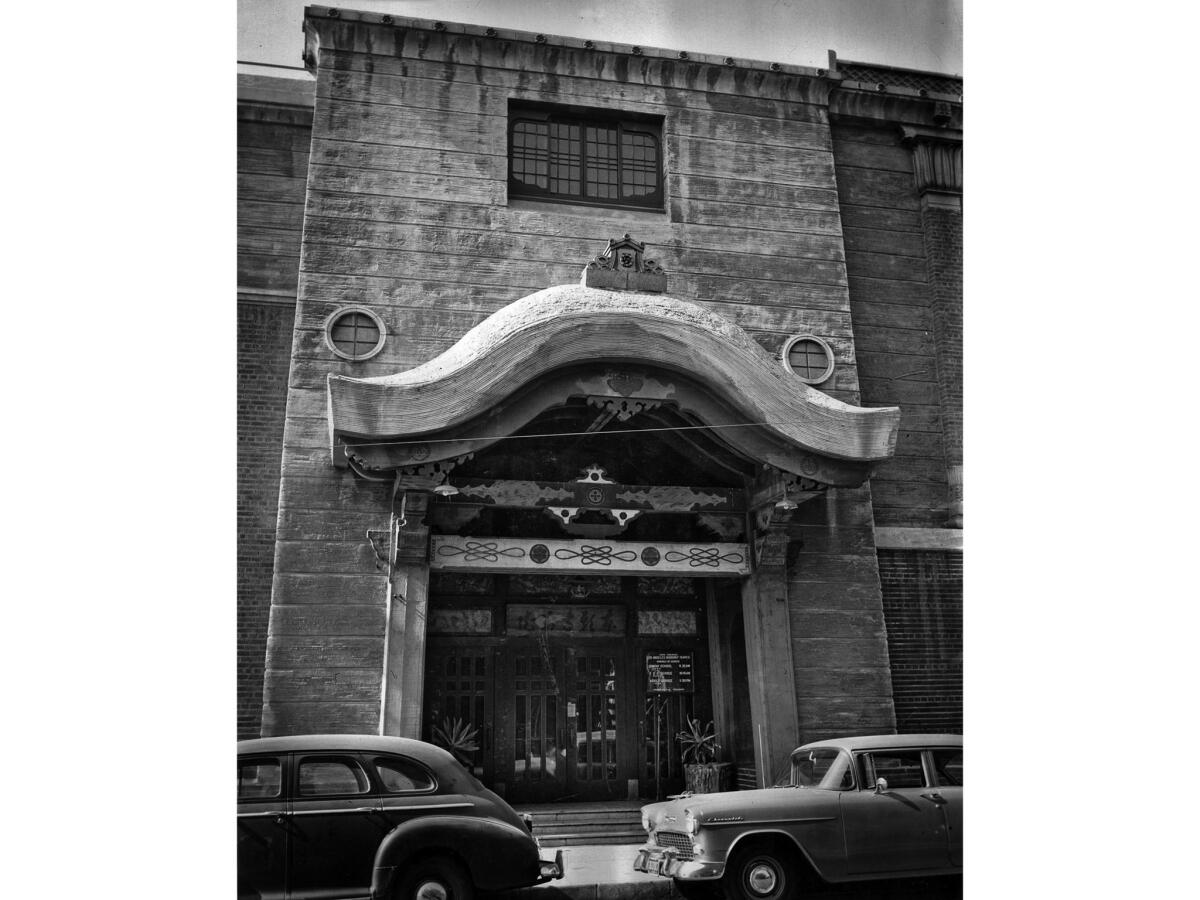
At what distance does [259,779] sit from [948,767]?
→ 3.80m

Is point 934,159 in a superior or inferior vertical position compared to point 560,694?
superior

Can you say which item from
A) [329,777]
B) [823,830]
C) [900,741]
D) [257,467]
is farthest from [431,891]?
[257,467]

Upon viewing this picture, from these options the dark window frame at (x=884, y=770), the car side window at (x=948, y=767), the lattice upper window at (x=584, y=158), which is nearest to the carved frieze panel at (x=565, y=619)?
the dark window frame at (x=884, y=770)

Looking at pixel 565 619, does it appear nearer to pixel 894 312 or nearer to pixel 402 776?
pixel 402 776

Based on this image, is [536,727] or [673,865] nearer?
[673,865]

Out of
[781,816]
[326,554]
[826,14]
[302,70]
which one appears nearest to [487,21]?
[302,70]

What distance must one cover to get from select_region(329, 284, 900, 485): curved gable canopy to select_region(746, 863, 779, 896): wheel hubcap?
2.47m

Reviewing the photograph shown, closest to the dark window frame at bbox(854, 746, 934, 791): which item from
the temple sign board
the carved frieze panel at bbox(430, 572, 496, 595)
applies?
the temple sign board

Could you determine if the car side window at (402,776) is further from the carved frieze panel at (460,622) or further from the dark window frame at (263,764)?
the carved frieze panel at (460,622)

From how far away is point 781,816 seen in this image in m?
5.84

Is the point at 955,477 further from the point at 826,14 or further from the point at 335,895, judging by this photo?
the point at 335,895

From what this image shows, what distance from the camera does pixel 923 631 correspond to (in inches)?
290

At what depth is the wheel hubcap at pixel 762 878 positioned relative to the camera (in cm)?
575
